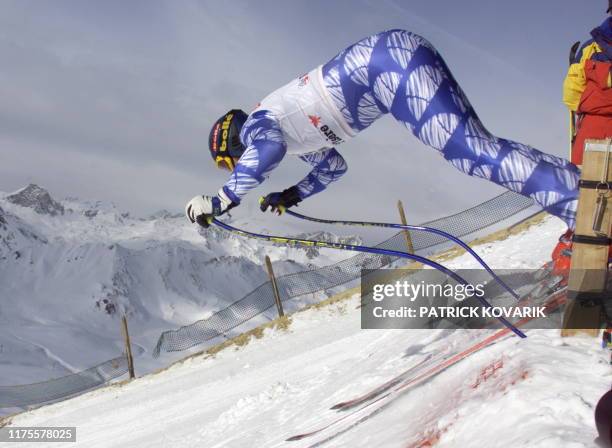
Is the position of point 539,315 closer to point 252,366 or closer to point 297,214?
point 297,214

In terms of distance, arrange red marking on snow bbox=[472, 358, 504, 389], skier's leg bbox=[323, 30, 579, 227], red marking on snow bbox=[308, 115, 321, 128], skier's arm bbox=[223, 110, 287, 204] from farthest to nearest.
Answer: red marking on snow bbox=[308, 115, 321, 128], skier's arm bbox=[223, 110, 287, 204], skier's leg bbox=[323, 30, 579, 227], red marking on snow bbox=[472, 358, 504, 389]

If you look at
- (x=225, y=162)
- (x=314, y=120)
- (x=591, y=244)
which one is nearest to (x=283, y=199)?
(x=225, y=162)

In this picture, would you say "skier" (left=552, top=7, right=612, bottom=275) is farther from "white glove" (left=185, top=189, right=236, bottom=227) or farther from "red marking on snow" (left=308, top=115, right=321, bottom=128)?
"white glove" (left=185, top=189, right=236, bottom=227)

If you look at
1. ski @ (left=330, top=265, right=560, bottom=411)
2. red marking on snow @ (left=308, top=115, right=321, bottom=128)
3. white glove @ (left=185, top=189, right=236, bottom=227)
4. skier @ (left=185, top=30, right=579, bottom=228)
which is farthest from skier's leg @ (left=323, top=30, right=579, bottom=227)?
white glove @ (left=185, top=189, right=236, bottom=227)

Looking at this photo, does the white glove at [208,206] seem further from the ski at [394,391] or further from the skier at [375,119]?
the ski at [394,391]

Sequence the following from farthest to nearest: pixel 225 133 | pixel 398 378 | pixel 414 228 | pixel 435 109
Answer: pixel 225 133, pixel 414 228, pixel 398 378, pixel 435 109

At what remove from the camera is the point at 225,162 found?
3.89m

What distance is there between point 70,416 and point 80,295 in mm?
197373

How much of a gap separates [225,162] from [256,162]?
2.69 ft

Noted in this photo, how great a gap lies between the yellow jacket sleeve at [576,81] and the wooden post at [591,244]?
124 centimetres

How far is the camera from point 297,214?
4.51 meters

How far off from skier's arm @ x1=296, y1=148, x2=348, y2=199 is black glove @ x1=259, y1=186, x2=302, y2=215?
0.05 meters

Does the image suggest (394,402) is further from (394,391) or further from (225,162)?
(225,162)

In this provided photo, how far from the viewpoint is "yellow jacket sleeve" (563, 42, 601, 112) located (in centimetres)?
316
